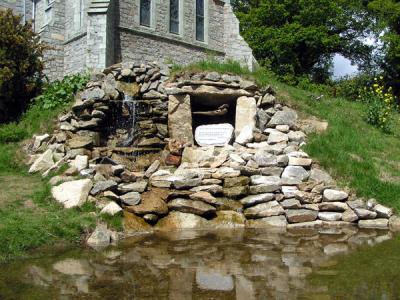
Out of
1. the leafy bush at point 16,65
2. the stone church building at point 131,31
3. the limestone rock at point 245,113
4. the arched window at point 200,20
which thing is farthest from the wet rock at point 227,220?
the arched window at point 200,20

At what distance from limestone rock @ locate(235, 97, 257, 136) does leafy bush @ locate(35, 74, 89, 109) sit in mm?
5350

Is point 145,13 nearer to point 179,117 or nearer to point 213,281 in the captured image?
point 179,117

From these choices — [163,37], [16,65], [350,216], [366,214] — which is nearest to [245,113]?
[350,216]

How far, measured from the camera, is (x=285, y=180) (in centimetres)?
1066

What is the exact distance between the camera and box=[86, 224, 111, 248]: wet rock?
300 inches

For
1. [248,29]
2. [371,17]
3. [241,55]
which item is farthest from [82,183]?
[371,17]

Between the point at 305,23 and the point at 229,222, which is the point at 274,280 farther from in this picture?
the point at 305,23

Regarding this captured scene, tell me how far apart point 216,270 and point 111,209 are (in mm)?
3449

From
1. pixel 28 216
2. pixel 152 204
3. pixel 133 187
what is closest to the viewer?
pixel 28 216

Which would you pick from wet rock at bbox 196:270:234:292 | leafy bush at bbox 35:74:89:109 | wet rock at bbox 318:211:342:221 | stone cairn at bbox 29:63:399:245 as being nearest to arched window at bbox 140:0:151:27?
leafy bush at bbox 35:74:89:109

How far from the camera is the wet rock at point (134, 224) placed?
28.4 ft

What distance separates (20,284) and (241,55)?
63.1 ft

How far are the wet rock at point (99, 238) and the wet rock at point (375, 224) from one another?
510cm

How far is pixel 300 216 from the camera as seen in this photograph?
31.6ft
